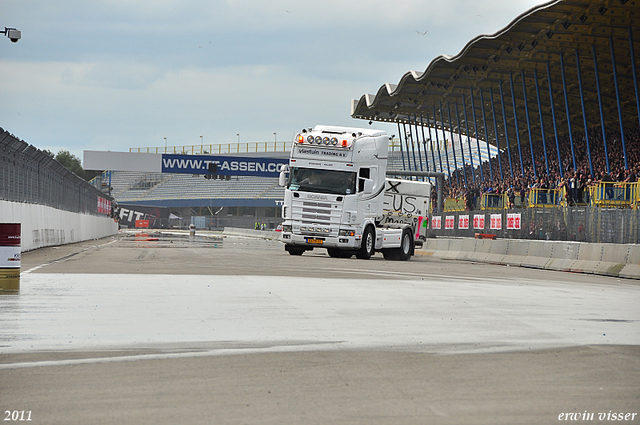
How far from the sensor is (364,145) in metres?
25.2

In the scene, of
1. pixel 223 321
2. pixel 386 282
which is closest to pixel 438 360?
pixel 223 321

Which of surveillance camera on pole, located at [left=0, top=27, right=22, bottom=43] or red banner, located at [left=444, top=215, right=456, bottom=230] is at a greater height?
surveillance camera on pole, located at [left=0, top=27, right=22, bottom=43]

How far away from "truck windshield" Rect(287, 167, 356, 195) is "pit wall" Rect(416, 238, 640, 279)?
6.16 meters

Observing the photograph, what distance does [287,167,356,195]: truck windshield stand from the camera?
25.0 metres

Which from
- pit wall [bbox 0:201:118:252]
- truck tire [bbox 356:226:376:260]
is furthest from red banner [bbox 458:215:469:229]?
pit wall [bbox 0:201:118:252]

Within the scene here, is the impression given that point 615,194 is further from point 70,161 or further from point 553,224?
point 70,161

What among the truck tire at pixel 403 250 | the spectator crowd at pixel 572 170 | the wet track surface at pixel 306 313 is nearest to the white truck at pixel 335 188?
the truck tire at pixel 403 250

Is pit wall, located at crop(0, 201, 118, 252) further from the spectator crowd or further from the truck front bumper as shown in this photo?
the spectator crowd

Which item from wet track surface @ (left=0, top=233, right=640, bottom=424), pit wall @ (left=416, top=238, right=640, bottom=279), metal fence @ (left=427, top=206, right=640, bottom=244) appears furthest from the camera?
metal fence @ (left=427, top=206, right=640, bottom=244)

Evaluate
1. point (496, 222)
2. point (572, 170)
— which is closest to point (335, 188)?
point (496, 222)

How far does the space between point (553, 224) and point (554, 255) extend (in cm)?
304

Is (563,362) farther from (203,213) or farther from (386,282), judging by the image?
(203,213)

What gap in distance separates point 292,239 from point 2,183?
30.2 feet

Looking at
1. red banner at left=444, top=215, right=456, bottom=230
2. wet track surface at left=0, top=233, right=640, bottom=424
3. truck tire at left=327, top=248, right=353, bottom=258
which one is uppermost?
red banner at left=444, top=215, right=456, bottom=230
